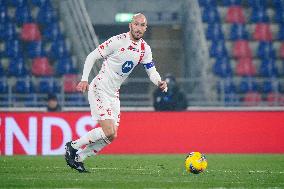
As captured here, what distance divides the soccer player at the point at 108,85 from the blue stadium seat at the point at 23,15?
1262cm

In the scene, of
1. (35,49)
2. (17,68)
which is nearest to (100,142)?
(17,68)

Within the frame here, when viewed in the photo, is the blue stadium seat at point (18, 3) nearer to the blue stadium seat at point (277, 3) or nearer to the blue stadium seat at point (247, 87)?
the blue stadium seat at point (247, 87)

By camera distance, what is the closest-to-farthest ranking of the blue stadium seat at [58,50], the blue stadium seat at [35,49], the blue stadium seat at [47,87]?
the blue stadium seat at [47,87] → the blue stadium seat at [35,49] → the blue stadium seat at [58,50]

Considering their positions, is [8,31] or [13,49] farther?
[8,31]

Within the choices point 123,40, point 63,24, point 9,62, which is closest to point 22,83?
point 9,62

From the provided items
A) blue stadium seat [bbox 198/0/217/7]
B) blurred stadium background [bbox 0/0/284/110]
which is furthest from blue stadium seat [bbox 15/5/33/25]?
blue stadium seat [bbox 198/0/217/7]

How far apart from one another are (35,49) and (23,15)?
1.26 m

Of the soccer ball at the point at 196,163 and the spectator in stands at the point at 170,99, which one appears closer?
the soccer ball at the point at 196,163

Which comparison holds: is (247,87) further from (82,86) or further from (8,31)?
(82,86)

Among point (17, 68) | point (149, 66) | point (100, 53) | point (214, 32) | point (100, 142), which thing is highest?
point (100, 53)

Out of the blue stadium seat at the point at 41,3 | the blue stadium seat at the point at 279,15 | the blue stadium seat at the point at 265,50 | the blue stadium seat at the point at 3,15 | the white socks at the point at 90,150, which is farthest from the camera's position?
the blue stadium seat at the point at 279,15

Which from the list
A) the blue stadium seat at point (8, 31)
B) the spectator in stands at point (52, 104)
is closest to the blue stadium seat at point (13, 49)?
the blue stadium seat at point (8, 31)

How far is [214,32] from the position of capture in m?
24.8

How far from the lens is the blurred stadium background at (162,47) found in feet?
72.6
